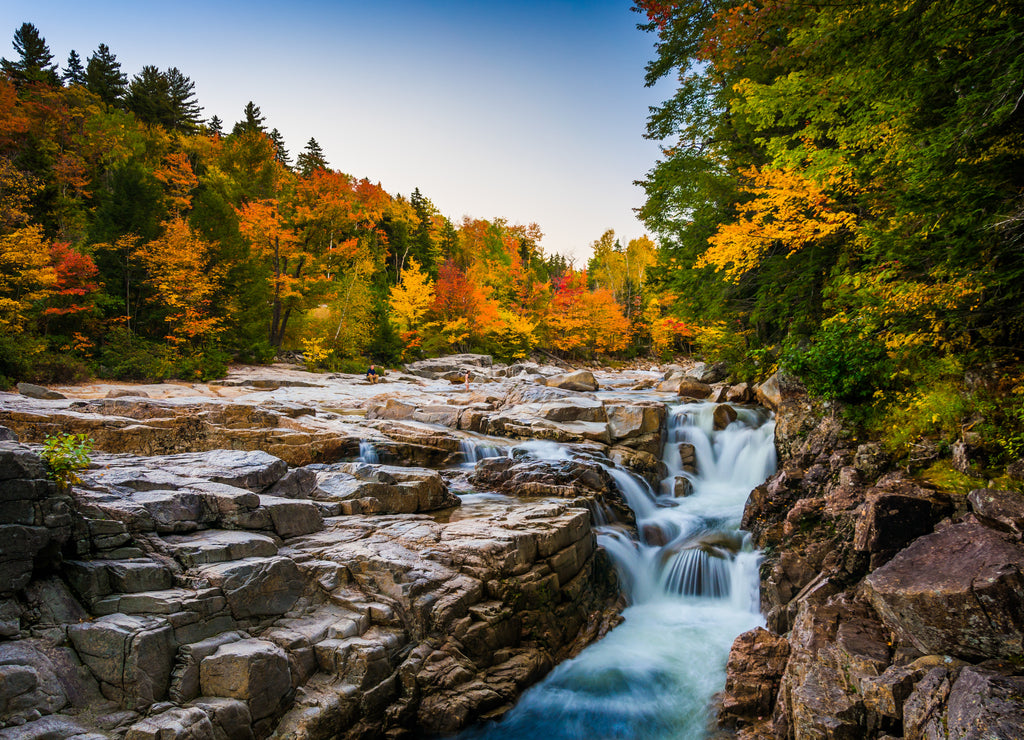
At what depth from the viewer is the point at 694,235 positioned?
16.5 metres

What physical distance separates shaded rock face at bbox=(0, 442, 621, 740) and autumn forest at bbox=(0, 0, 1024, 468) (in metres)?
6.45

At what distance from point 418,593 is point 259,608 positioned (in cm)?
195

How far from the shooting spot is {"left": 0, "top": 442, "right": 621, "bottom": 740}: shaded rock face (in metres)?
4.42

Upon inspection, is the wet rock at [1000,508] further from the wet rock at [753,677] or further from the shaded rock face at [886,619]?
the wet rock at [753,677]

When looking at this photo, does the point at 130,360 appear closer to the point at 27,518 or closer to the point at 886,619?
the point at 27,518

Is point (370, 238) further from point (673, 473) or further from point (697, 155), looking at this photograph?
A: point (673, 473)

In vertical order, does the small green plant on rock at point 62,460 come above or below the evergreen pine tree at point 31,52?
below

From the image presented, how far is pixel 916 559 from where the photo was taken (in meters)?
5.00

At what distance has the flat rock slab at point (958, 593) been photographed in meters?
3.97

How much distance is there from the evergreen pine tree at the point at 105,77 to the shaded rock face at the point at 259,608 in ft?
148

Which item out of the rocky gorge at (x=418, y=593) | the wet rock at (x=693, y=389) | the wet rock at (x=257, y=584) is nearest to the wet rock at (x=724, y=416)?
the rocky gorge at (x=418, y=593)

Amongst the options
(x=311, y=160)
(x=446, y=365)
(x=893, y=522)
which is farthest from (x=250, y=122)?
(x=893, y=522)

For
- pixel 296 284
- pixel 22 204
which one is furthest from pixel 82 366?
pixel 296 284

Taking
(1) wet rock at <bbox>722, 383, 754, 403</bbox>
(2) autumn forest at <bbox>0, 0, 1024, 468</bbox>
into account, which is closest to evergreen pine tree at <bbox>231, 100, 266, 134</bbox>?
(2) autumn forest at <bbox>0, 0, 1024, 468</bbox>
